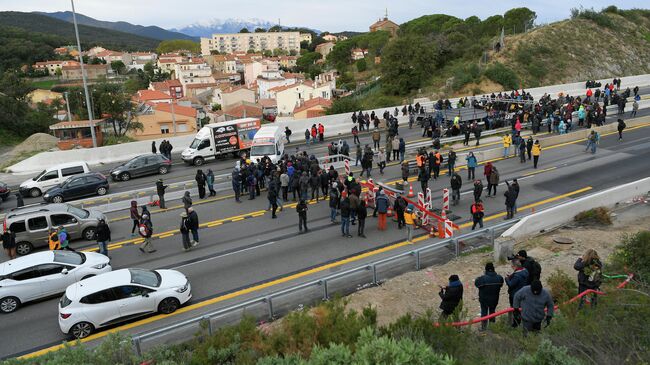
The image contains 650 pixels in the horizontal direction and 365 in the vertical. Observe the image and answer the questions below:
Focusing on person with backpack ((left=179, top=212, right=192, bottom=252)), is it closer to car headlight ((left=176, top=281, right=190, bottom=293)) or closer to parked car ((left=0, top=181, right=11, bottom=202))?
car headlight ((left=176, top=281, right=190, bottom=293))

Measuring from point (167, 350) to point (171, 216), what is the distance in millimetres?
12273

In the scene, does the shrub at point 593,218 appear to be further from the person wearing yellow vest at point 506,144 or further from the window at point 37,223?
the window at point 37,223

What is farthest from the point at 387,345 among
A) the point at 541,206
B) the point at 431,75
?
the point at 431,75

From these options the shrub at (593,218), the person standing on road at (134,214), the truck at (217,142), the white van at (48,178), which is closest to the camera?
the shrub at (593,218)

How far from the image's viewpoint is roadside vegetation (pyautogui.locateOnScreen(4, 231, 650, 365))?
6.48m

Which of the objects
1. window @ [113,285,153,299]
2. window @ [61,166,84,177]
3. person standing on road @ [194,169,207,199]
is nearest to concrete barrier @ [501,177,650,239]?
window @ [113,285,153,299]

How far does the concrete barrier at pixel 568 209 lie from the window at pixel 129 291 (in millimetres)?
10227

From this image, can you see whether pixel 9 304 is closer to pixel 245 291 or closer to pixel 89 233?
pixel 89 233

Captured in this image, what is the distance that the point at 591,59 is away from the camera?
→ 62.2 meters

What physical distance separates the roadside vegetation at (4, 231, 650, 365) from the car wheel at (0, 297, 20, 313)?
5.69 m

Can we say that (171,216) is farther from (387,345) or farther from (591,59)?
(591,59)

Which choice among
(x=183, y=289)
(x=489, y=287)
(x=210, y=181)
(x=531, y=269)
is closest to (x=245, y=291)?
(x=183, y=289)

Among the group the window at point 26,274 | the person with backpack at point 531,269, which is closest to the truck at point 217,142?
the window at point 26,274

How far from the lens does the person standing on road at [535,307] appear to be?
26.1ft
